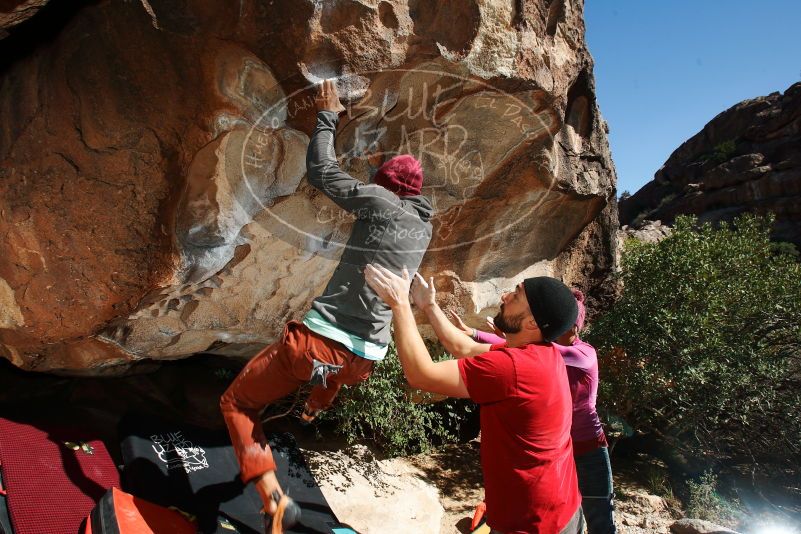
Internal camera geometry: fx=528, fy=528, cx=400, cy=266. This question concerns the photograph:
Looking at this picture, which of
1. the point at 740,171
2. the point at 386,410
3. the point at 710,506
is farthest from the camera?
the point at 740,171

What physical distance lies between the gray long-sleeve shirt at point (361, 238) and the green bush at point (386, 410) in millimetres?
2722

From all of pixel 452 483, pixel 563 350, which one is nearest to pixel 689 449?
pixel 452 483

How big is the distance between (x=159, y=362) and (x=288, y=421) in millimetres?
1381

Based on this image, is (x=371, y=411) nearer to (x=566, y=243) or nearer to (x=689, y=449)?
Answer: (x=566, y=243)

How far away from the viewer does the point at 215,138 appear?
2.92 m

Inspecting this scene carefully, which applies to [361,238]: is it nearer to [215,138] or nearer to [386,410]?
[215,138]

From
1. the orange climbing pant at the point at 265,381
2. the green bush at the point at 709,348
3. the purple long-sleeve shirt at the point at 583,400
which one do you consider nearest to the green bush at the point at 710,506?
the green bush at the point at 709,348

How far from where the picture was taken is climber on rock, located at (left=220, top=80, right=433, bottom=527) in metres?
2.23

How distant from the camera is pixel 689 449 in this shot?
6.44 m

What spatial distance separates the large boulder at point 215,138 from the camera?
2773mm

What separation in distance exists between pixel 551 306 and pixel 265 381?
48.3 inches

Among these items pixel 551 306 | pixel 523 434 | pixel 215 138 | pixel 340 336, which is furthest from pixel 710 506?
pixel 215 138

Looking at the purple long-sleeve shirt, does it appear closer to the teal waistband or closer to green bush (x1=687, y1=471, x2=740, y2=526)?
the teal waistband

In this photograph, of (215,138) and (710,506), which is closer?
(215,138)
